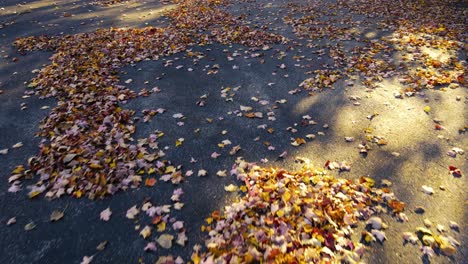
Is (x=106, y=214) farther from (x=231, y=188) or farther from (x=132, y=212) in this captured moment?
(x=231, y=188)

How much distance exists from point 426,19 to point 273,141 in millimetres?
9442

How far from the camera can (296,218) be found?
391 centimetres

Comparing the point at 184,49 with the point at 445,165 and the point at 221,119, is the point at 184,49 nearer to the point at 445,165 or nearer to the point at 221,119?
the point at 221,119

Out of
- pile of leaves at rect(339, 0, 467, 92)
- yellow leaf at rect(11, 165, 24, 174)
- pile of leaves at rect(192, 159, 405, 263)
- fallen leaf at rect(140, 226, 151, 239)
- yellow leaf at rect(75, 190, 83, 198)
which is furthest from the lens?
pile of leaves at rect(339, 0, 467, 92)

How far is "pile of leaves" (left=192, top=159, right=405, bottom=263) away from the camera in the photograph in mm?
3537

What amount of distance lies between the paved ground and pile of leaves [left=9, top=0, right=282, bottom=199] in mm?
241

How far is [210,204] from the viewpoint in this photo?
4340mm

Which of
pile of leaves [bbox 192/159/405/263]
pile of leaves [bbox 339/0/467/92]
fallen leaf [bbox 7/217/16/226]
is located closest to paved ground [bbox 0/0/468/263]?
fallen leaf [bbox 7/217/16/226]

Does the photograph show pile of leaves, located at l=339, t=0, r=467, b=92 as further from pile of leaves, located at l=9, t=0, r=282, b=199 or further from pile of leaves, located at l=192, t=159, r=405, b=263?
pile of leaves, located at l=9, t=0, r=282, b=199

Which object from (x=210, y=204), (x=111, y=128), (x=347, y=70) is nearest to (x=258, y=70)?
(x=347, y=70)

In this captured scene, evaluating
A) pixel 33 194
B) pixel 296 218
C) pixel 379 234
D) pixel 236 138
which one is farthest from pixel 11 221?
pixel 379 234

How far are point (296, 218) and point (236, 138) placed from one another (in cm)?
208

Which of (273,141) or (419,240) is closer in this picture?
(419,240)

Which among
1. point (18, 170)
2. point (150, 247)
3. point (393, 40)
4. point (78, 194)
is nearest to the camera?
point (150, 247)
